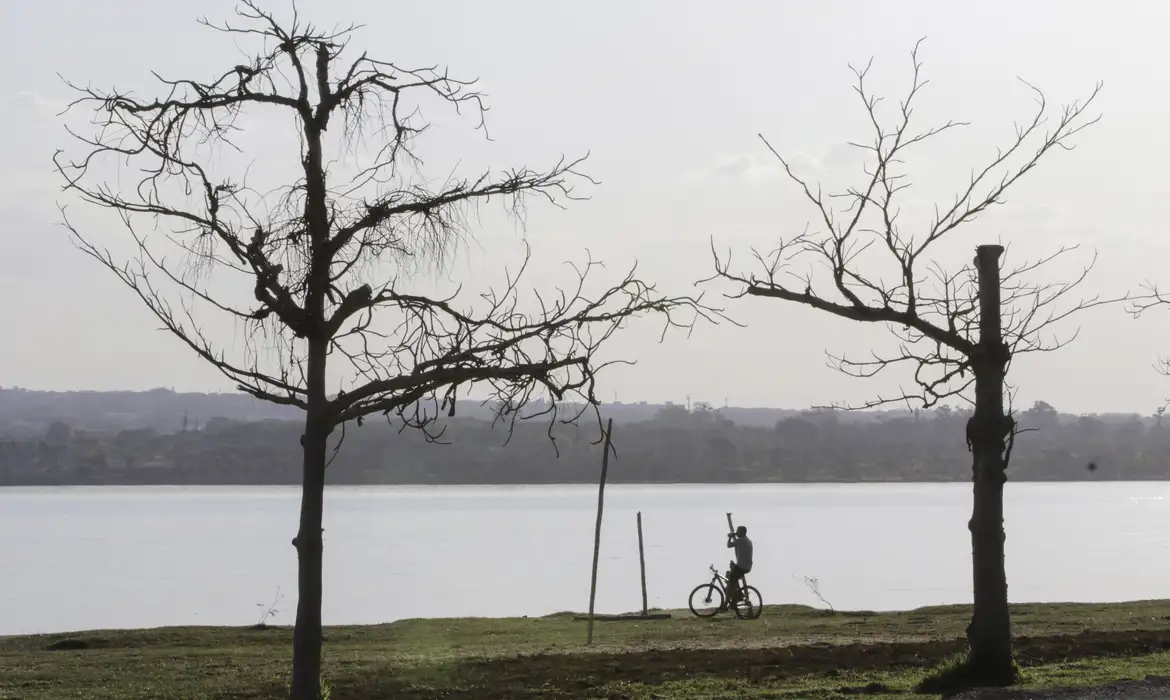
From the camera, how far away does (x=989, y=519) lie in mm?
14164

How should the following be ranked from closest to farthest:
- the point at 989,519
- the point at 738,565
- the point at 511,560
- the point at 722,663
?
the point at 989,519, the point at 722,663, the point at 738,565, the point at 511,560

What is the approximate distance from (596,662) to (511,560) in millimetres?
56493

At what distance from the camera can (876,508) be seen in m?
145

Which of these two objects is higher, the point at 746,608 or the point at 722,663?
the point at 722,663

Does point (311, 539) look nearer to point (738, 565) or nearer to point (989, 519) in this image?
point (989, 519)

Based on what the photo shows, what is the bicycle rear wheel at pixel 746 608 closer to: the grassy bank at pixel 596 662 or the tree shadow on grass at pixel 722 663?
the grassy bank at pixel 596 662

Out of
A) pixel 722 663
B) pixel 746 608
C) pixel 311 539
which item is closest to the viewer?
pixel 311 539

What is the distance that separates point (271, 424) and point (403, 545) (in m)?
82.7

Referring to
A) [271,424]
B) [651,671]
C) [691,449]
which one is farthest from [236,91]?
[691,449]

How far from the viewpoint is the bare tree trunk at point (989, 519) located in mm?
14141

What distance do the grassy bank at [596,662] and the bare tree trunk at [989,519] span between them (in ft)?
1.50

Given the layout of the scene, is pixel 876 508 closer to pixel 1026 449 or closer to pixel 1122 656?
pixel 1026 449

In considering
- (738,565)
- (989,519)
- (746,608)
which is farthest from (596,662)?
(746,608)

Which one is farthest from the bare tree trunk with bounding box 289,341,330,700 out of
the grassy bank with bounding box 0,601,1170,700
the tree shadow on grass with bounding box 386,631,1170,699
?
the tree shadow on grass with bounding box 386,631,1170,699
